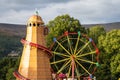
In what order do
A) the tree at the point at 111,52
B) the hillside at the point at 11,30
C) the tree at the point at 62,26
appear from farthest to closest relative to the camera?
the hillside at the point at 11,30 < the tree at the point at 62,26 < the tree at the point at 111,52

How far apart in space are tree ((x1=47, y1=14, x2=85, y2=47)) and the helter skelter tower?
2061 cm

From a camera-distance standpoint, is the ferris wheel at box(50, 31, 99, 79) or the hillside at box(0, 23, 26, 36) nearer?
the ferris wheel at box(50, 31, 99, 79)

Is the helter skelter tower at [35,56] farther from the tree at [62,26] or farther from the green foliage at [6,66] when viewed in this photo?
the green foliage at [6,66]

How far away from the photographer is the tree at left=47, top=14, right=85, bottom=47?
6968 cm

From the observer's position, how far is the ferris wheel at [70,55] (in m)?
55.6

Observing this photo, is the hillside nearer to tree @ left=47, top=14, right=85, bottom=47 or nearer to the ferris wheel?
tree @ left=47, top=14, right=85, bottom=47

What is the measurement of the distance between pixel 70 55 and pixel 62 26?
49.9 feet

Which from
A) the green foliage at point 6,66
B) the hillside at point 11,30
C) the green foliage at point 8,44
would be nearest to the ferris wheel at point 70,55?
the green foliage at point 6,66

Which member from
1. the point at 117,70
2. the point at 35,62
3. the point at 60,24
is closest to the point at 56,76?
the point at 35,62

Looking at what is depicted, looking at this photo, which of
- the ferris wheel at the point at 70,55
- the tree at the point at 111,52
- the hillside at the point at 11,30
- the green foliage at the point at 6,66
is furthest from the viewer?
the hillside at the point at 11,30

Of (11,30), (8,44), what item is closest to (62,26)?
(8,44)

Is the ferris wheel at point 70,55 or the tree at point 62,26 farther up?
the tree at point 62,26

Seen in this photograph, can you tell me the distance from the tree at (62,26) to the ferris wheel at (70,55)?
2306 millimetres

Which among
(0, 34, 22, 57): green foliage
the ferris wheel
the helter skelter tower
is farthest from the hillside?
→ the helter skelter tower
